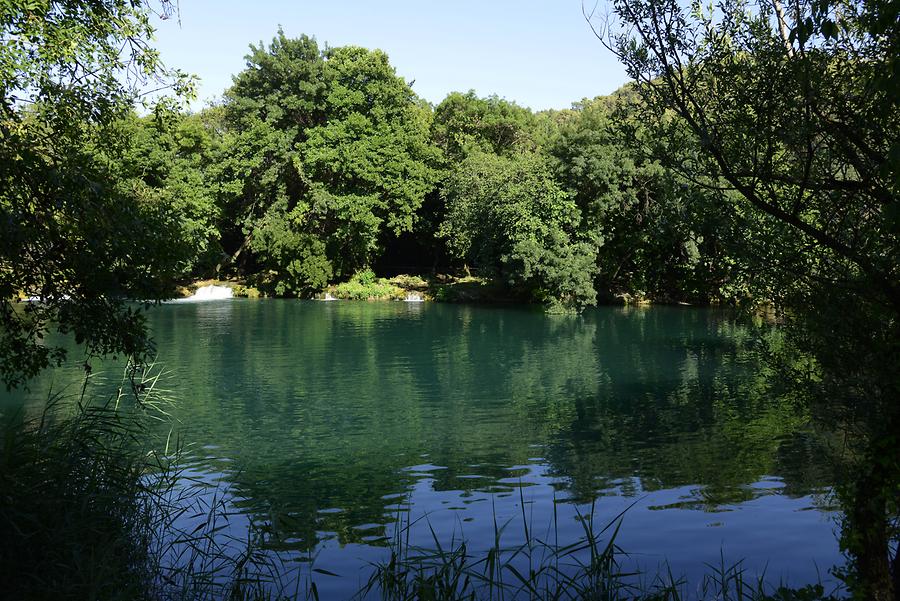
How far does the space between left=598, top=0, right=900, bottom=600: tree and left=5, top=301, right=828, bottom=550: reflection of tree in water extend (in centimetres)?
457

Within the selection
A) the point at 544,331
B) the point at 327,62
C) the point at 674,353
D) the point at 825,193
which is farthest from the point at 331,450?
the point at 327,62

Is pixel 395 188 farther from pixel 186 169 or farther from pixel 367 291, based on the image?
pixel 186 169

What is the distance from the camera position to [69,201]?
676 cm

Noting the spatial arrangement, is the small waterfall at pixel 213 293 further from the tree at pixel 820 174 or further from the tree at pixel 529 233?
the tree at pixel 820 174

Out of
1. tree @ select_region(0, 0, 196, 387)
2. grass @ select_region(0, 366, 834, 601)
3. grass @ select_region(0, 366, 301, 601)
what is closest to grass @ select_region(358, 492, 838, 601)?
grass @ select_region(0, 366, 834, 601)

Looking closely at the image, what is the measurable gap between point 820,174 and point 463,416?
1147cm

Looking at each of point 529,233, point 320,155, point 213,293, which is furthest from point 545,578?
point 213,293

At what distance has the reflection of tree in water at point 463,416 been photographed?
11422mm

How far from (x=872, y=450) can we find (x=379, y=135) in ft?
146

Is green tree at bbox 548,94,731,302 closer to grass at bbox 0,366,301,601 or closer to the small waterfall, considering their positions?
the small waterfall

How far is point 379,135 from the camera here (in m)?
47.8

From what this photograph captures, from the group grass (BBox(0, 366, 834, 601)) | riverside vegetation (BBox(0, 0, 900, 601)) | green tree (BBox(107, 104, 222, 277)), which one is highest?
green tree (BBox(107, 104, 222, 277))

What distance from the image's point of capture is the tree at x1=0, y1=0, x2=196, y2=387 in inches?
269

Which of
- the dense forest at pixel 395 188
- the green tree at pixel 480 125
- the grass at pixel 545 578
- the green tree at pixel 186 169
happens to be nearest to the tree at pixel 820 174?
the grass at pixel 545 578
